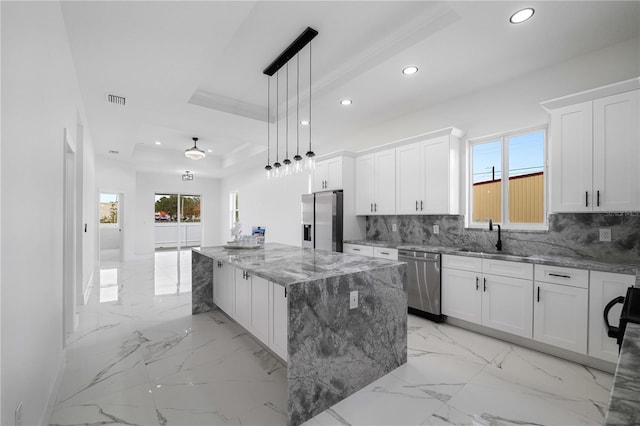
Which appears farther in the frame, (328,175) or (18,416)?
(328,175)

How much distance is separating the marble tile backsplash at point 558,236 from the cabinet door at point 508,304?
0.51 metres

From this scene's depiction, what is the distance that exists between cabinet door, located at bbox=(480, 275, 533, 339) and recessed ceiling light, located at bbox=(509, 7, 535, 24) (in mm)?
2223

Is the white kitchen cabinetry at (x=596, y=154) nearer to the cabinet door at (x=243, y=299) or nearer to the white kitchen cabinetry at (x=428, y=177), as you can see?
the white kitchen cabinetry at (x=428, y=177)

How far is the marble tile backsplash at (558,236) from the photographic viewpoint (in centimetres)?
259

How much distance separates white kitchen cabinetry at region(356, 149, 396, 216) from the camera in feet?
14.0

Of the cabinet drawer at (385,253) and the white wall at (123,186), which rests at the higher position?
the white wall at (123,186)

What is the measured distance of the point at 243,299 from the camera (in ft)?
9.51

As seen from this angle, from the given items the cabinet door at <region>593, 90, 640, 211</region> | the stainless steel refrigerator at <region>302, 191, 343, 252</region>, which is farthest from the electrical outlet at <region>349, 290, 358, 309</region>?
the stainless steel refrigerator at <region>302, 191, 343, 252</region>

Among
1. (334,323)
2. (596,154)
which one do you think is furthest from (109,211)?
(596,154)

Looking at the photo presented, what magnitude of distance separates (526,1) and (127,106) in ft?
14.4

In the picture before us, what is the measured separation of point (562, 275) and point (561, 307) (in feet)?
0.93

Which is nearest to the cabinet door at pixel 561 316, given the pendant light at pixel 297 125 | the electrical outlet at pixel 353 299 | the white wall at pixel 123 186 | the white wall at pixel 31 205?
the electrical outlet at pixel 353 299

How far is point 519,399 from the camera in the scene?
2.00m

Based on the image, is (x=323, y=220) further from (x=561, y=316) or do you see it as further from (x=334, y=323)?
(x=561, y=316)
